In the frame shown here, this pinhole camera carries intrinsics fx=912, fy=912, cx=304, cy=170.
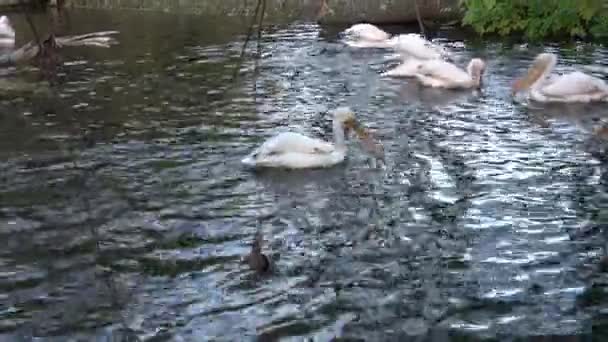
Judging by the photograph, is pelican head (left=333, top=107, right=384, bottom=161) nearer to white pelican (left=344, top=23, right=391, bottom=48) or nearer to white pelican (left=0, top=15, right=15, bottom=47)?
white pelican (left=344, top=23, right=391, bottom=48)

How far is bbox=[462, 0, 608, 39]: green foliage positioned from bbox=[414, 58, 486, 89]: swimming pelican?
3.92 metres

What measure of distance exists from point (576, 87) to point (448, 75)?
1.62 meters

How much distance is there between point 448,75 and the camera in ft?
37.6

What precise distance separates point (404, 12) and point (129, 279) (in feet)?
39.7

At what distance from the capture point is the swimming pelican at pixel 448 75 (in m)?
11.3

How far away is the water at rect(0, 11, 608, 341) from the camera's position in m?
5.20

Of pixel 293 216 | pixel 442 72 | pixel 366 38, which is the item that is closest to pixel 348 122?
pixel 293 216

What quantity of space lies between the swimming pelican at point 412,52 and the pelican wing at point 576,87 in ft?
6.08

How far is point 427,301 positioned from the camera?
17.6 ft

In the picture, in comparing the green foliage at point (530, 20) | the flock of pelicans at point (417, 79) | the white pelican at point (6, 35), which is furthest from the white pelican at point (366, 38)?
the white pelican at point (6, 35)

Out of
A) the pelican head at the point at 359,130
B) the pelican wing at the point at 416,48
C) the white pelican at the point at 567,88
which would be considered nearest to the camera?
the pelican head at the point at 359,130

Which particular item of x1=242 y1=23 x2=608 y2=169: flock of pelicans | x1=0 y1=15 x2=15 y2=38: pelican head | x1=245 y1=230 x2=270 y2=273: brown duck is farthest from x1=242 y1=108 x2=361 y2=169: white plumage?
x1=0 y1=15 x2=15 y2=38: pelican head

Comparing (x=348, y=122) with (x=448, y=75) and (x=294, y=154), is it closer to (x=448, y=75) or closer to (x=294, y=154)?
(x=294, y=154)

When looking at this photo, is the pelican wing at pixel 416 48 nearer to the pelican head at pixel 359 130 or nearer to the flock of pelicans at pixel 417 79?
the flock of pelicans at pixel 417 79
